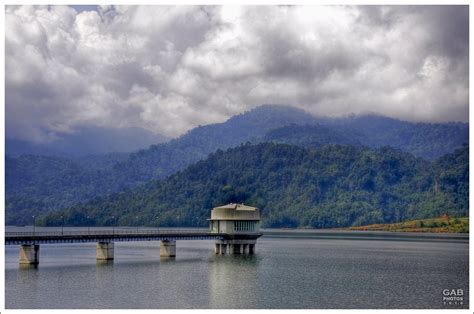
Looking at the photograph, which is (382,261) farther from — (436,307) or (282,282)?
(436,307)

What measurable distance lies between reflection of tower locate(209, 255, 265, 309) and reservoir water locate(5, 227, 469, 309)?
11cm

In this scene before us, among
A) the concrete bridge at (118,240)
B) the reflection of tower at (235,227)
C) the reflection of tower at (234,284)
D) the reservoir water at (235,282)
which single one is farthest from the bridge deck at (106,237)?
the reflection of tower at (234,284)

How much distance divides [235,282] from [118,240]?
128 feet

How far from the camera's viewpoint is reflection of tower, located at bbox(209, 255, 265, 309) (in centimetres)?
7919

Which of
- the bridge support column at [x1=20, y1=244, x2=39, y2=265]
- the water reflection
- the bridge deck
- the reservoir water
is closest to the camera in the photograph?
the reservoir water

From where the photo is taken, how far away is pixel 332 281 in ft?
327

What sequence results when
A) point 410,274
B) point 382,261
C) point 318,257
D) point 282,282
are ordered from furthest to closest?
point 318,257
point 382,261
point 410,274
point 282,282

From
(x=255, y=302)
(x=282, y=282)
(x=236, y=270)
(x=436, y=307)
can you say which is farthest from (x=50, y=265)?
(x=436, y=307)

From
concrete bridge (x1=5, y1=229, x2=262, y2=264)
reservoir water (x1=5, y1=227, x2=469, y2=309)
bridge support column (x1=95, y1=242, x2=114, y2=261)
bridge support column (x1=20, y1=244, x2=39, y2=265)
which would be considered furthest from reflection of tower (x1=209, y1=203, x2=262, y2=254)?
bridge support column (x1=20, y1=244, x2=39, y2=265)

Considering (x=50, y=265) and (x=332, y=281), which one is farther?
(x=50, y=265)

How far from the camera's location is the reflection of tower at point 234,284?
7919cm

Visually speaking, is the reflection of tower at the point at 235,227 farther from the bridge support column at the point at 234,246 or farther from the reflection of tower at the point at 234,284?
the reflection of tower at the point at 234,284

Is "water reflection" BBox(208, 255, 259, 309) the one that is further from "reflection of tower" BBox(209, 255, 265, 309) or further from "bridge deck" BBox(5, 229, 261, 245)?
"bridge deck" BBox(5, 229, 261, 245)
